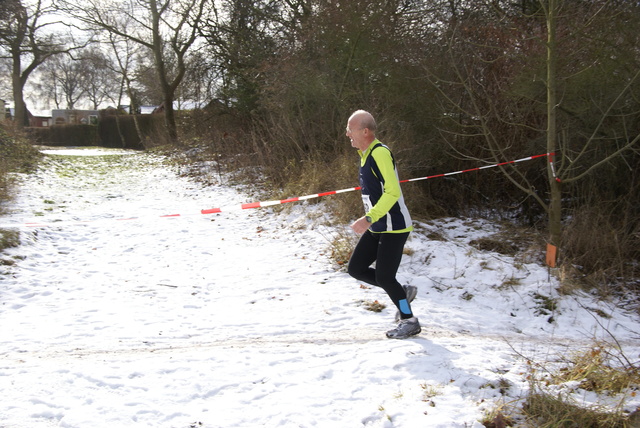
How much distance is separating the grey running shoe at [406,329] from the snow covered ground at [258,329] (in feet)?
0.26

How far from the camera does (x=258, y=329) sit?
4.95 metres

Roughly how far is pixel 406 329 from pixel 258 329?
1.54 m

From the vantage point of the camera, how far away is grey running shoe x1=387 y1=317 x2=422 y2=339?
4.40 metres

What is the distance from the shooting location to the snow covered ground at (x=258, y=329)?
325cm

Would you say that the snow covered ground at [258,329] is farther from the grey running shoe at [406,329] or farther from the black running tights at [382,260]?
the black running tights at [382,260]

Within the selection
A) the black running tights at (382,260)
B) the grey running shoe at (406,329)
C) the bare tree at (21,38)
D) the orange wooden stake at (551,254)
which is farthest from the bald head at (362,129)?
the bare tree at (21,38)

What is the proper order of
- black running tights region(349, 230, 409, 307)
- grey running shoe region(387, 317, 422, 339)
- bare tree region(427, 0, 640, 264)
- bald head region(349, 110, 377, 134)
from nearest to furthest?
bald head region(349, 110, 377, 134) → black running tights region(349, 230, 409, 307) → grey running shoe region(387, 317, 422, 339) → bare tree region(427, 0, 640, 264)

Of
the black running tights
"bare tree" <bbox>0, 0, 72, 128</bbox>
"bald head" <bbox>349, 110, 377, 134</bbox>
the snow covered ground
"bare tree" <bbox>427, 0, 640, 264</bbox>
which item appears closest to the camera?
the snow covered ground

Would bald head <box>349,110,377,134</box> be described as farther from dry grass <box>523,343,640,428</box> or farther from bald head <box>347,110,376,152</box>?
dry grass <box>523,343,640,428</box>

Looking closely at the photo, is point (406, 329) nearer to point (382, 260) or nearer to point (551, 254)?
point (382, 260)

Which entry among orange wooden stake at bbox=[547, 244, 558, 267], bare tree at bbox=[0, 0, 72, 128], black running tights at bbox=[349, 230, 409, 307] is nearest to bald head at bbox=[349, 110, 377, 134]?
black running tights at bbox=[349, 230, 409, 307]

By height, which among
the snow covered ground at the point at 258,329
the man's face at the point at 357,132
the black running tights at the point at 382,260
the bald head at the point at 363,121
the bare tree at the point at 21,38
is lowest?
the snow covered ground at the point at 258,329

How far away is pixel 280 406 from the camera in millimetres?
3271

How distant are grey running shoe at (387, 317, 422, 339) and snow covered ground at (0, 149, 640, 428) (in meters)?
0.08
